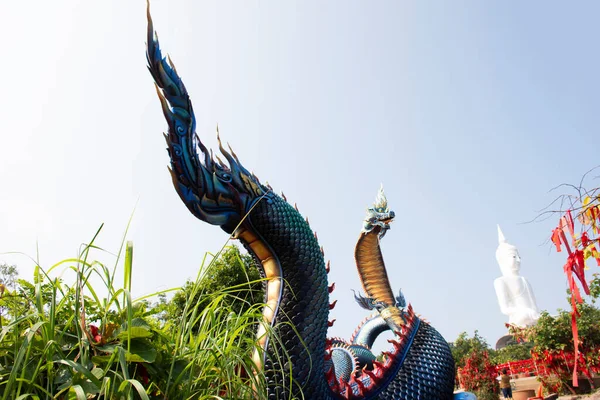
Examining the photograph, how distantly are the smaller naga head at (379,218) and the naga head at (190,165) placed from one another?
4528 mm

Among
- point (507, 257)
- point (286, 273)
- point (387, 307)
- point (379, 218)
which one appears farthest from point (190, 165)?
point (507, 257)

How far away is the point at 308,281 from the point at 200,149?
1.04m

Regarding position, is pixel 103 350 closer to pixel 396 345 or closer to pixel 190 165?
pixel 190 165

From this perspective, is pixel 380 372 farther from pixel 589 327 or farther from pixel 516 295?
pixel 516 295

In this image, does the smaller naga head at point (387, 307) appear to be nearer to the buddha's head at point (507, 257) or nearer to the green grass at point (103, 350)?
the green grass at point (103, 350)

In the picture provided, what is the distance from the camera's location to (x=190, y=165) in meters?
2.55

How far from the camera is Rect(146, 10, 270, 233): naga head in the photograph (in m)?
2.53

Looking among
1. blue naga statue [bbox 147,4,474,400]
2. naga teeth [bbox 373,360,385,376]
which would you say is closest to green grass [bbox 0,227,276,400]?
blue naga statue [bbox 147,4,474,400]

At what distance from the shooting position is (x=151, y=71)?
2.52 metres

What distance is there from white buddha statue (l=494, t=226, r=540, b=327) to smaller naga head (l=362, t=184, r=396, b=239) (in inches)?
1457

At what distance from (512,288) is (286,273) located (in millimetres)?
44074

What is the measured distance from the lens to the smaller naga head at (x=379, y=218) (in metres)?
7.01

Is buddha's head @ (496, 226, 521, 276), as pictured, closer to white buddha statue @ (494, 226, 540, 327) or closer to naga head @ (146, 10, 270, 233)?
white buddha statue @ (494, 226, 540, 327)

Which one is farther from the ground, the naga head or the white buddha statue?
the white buddha statue
